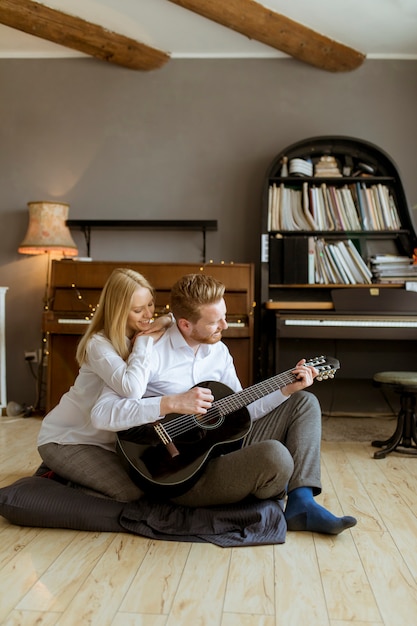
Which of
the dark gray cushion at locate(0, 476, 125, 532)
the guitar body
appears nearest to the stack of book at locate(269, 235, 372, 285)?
the guitar body

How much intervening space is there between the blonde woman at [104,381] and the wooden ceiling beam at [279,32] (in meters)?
2.33

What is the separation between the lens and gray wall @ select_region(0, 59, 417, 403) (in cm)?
484

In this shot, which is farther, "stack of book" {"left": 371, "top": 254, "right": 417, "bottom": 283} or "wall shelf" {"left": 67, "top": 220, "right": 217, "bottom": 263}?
"wall shelf" {"left": 67, "top": 220, "right": 217, "bottom": 263}

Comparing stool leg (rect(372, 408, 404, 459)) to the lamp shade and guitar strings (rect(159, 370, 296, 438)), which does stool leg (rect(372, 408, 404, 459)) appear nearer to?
guitar strings (rect(159, 370, 296, 438))

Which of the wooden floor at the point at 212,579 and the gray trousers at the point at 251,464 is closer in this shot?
the wooden floor at the point at 212,579

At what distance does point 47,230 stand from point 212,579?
3197 millimetres

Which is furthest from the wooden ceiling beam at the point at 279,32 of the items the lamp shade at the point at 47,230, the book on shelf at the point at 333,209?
the lamp shade at the point at 47,230

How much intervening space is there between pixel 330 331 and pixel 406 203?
1047 mm

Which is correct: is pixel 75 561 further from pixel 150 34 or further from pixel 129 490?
pixel 150 34

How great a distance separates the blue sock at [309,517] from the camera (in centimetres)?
222

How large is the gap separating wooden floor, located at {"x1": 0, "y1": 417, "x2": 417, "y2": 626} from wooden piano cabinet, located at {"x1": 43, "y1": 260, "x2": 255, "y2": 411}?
2.01 metres

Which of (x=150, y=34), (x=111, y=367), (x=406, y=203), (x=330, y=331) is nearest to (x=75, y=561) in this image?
(x=111, y=367)

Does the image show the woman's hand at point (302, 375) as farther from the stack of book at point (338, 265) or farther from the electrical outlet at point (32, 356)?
the electrical outlet at point (32, 356)

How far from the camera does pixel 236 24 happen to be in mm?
4277
